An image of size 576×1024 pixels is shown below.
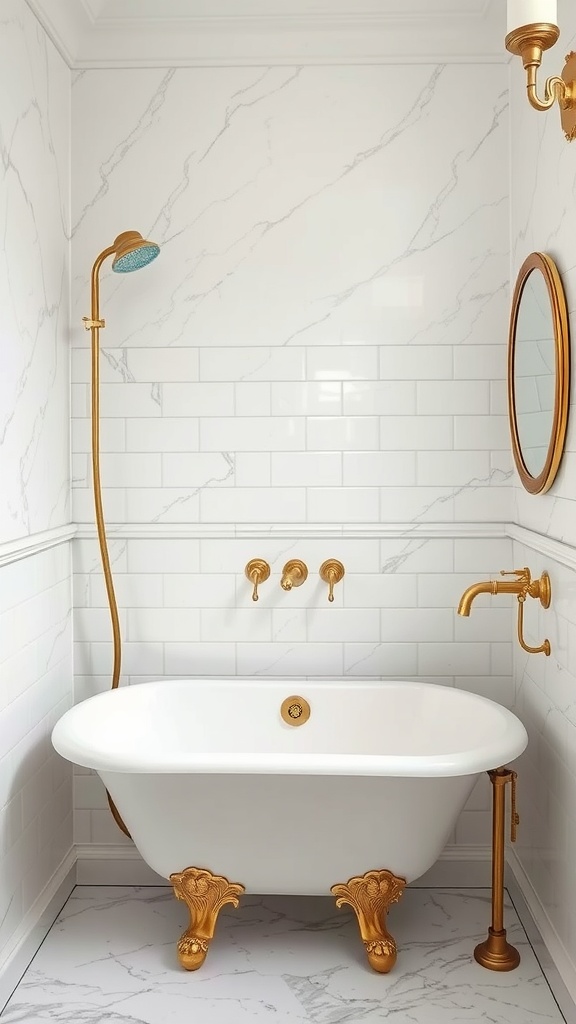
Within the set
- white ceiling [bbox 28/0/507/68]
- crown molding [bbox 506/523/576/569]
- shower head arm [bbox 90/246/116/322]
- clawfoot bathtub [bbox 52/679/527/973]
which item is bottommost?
clawfoot bathtub [bbox 52/679/527/973]

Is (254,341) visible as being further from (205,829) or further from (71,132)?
(205,829)

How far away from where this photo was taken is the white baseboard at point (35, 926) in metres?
2.42

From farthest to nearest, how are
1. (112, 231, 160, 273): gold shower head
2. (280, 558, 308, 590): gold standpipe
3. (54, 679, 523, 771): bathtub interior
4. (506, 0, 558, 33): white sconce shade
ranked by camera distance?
1. (280, 558, 308, 590): gold standpipe
2. (54, 679, 523, 771): bathtub interior
3. (112, 231, 160, 273): gold shower head
4. (506, 0, 558, 33): white sconce shade

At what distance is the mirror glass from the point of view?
2.53m

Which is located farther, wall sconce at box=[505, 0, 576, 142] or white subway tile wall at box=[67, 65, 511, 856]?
white subway tile wall at box=[67, 65, 511, 856]

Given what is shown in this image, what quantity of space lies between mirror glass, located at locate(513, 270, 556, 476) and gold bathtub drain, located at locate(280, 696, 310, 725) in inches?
41.2

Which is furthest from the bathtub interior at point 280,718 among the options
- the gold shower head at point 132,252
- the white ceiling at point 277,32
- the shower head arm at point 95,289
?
the white ceiling at point 277,32

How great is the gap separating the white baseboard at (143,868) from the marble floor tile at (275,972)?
0.37ft

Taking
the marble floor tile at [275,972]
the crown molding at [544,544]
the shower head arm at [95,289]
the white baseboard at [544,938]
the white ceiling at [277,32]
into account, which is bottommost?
the marble floor tile at [275,972]

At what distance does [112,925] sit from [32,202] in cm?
223

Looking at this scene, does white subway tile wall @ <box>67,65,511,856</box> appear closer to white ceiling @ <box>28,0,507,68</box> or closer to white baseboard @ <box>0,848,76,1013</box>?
white ceiling @ <box>28,0,507,68</box>

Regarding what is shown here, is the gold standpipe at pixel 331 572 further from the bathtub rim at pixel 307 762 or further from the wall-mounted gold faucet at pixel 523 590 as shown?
the bathtub rim at pixel 307 762

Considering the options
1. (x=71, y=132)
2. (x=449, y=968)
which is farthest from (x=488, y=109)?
(x=449, y=968)

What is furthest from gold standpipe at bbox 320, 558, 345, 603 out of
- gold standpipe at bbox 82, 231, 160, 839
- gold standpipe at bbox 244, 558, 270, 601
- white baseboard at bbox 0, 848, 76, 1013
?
white baseboard at bbox 0, 848, 76, 1013
